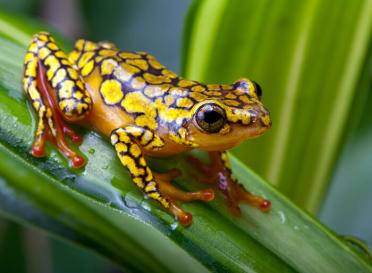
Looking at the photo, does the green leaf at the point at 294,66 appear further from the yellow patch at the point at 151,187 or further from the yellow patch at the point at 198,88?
the yellow patch at the point at 151,187

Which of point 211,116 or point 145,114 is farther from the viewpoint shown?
point 145,114

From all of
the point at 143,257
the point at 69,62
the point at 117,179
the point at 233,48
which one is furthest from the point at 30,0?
the point at 143,257

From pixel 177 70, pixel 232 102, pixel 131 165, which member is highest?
pixel 232 102

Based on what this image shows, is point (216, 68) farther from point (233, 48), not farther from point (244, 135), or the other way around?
point (244, 135)

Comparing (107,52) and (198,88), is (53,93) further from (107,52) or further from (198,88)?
(198,88)

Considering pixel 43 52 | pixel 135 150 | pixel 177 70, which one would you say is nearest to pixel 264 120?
pixel 135 150

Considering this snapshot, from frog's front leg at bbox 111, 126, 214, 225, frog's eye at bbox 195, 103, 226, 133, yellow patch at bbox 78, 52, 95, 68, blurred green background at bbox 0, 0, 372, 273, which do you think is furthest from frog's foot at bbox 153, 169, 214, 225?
blurred green background at bbox 0, 0, 372, 273
